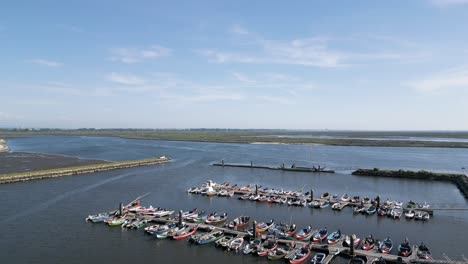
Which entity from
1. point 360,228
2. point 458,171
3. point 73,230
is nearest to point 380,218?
point 360,228

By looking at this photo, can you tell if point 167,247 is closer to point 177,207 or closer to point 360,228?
point 177,207

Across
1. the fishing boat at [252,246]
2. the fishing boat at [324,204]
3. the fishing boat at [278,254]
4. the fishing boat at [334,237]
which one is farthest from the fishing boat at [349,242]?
the fishing boat at [324,204]

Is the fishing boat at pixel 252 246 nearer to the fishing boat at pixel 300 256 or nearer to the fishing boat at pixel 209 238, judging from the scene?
the fishing boat at pixel 300 256

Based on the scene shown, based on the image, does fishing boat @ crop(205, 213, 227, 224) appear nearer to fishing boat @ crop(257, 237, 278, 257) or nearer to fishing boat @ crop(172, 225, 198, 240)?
fishing boat @ crop(172, 225, 198, 240)

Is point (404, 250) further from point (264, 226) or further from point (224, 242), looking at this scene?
point (224, 242)

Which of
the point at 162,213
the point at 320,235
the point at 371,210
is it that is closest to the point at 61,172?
the point at 162,213

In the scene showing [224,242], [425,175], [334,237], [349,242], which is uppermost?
[425,175]

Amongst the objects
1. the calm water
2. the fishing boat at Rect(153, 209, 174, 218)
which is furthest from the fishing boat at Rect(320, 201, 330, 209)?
the fishing boat at Rect(153, 209, 174, 218)
